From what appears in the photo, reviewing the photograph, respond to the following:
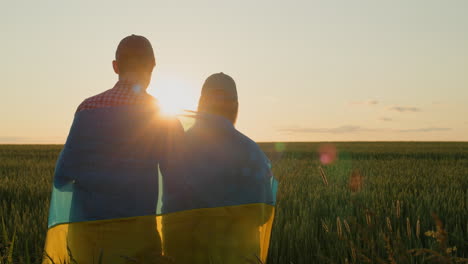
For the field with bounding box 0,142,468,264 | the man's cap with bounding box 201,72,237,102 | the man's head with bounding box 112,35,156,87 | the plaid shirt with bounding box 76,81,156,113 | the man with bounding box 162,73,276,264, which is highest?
the man's head with bounding box 112,35,156,87

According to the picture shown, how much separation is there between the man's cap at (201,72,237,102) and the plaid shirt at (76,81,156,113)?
1.23 feet

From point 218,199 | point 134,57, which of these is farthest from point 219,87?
point 218,199

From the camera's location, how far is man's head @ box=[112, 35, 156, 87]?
233 cm

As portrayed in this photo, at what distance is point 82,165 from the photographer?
211 centimetres

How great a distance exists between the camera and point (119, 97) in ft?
7.32

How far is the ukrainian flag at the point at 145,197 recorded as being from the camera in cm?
211

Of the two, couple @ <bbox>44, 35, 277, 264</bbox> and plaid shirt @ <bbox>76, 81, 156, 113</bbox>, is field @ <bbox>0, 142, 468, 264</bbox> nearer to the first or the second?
couple @ <bbox>44, 35, 277, 264</bbox>

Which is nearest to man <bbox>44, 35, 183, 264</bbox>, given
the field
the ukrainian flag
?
the ukrainian flag

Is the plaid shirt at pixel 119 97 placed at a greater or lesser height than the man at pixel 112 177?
greater

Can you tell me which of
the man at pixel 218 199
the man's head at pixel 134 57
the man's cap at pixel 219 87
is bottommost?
the man at pixel 218 199

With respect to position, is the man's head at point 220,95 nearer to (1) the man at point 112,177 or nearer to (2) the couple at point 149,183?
(2) the couple at point 149,183

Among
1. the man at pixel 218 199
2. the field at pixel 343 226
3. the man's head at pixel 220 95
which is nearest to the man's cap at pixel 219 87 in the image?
the man's head at pixel 220 95

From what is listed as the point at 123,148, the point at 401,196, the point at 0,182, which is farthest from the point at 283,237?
the point at 0,182

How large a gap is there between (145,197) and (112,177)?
0.20 metres
